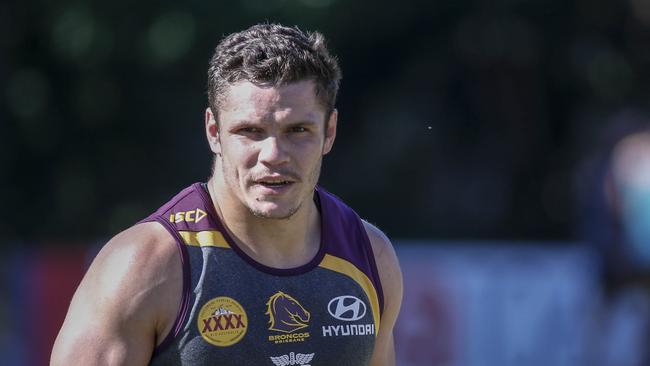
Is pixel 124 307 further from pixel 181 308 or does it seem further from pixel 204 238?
pixel 204 238

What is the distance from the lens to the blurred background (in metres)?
11.6

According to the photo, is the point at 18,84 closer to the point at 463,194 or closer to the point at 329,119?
the point at 463,194

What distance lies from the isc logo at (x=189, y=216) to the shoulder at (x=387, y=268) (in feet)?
2.13

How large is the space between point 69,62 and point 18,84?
56 cm

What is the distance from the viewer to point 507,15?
1253 cm

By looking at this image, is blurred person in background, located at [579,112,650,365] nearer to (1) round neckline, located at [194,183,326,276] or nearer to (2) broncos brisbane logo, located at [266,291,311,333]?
(1) round neckline, located at [194,183,326,276]

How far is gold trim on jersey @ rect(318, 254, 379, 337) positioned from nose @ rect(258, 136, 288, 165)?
1.47ft

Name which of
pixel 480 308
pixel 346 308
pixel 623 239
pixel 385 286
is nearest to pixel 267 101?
pixel 346 308

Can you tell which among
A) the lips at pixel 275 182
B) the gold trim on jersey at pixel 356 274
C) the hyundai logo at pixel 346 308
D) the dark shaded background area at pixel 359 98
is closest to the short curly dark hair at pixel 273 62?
the lips at pixel 275 182

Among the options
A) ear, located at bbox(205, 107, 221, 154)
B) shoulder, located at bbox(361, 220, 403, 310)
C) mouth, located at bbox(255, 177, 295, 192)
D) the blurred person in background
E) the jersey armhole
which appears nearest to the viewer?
the jersey armhole

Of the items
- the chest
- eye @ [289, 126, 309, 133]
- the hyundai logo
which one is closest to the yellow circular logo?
the chest

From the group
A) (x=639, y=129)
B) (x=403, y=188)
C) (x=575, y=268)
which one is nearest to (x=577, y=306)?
(x=575, y=268)

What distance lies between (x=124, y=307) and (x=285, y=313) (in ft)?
1.75

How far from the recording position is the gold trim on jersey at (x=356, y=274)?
A: 13.2ft
